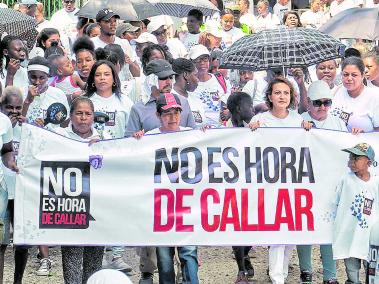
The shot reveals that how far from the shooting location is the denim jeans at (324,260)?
1027 centimetres

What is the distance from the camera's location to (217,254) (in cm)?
1198

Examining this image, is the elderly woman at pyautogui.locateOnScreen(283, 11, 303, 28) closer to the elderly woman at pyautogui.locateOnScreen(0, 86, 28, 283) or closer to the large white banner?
the large white banner

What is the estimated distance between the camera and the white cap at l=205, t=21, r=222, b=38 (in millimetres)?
17112

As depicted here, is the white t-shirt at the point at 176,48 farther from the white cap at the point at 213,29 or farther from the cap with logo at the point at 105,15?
the cap with logo at the point at 105,15

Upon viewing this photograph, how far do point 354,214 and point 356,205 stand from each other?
0.08 metres

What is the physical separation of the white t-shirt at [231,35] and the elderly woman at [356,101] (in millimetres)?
7220

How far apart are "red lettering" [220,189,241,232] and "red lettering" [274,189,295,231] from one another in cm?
32

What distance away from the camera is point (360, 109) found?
35.4 ft

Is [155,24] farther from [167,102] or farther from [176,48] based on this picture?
[167,102]

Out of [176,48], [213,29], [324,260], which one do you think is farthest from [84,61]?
[213,29]

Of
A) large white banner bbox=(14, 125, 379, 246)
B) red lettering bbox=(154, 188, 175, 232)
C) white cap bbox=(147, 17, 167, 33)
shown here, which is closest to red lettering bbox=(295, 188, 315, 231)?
large white banner bbox=(14, 125, 379, 246)

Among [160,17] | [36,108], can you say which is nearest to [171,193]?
[36,108]

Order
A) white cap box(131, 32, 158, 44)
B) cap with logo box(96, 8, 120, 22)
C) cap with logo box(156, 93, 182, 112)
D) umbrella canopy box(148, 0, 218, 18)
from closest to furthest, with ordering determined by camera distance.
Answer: cap with logo box(156, 93, 182, 112) → cap with logo box(96, 8, 120, 22) → white cap box(131, 32, 158, 44) → umbrella canopy box(148, 0, 218, 18)

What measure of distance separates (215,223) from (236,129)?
77 centimetres
